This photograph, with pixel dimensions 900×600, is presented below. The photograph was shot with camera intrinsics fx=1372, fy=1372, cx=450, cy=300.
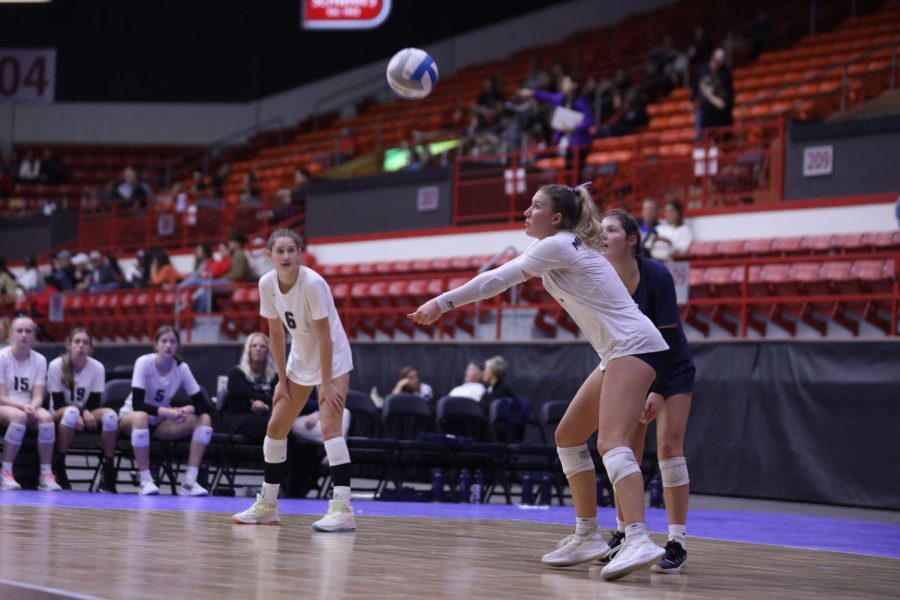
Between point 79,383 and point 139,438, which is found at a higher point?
point 79,383

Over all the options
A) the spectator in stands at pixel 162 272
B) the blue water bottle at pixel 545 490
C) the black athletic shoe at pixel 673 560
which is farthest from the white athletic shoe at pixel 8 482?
the spectator in stands at pixel 162 272

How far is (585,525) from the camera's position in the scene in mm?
6887

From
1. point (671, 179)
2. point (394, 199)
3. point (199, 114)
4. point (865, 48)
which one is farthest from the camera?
point (199, 114)

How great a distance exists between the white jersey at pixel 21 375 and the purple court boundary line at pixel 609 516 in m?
1.24

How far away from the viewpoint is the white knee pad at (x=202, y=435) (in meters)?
12.0

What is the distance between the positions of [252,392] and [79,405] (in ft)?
5.10

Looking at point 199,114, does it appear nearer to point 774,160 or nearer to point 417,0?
point 417,0

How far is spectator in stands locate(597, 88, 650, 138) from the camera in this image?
22062 mm

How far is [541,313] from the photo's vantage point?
1711 cm

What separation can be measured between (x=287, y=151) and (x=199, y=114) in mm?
5573

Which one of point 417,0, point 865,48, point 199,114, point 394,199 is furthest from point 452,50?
point 865,48

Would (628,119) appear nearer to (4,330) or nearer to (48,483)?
(4,330)

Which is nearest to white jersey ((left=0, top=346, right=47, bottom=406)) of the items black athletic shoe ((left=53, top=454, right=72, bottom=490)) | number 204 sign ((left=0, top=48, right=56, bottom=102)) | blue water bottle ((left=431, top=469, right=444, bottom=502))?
black athletic shoe ((left=53, top=454, right=72, bottom=490))

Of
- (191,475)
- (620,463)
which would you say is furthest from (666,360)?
(191,475)
